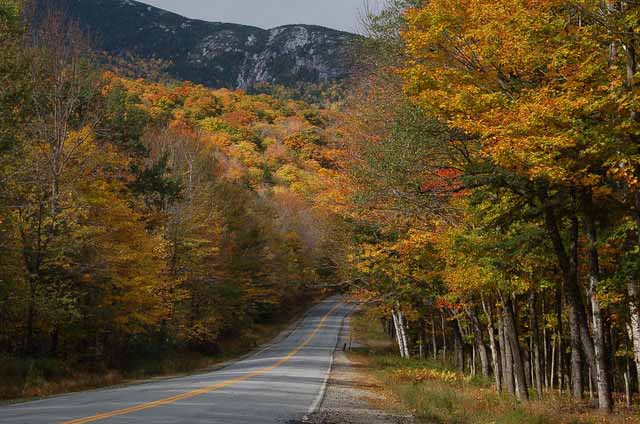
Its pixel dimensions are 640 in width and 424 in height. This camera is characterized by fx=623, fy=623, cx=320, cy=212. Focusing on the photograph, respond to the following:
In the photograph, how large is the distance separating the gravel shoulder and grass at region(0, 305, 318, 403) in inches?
331

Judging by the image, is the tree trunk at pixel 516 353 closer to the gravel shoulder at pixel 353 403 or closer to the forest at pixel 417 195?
the forest at pixel 417 195

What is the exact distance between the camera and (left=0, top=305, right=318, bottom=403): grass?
19.6 m

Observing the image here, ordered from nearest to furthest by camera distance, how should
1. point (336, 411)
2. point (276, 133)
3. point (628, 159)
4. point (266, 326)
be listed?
point (628, 159), point (336, 411), point (266, 326), point (276, 133)

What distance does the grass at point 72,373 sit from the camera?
773 inches

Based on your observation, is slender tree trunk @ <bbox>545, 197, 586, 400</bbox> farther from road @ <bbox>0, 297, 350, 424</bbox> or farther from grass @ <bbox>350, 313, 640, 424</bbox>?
road @ <bbox>0, 297, 350, 424</bbox>

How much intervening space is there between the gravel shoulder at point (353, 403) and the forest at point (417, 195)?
3978mm

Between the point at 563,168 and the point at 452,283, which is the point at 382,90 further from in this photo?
the point at 563,168

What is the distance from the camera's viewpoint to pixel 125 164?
29016 mm

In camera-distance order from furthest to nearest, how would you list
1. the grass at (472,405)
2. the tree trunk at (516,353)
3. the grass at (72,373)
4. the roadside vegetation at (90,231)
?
the roadside vegetation at (90,231) < the grass at (72,373) < the tree trunk at (516,353) < the grass at (472,405)

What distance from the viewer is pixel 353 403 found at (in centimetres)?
1778

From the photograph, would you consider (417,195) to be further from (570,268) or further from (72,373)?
(72,373)

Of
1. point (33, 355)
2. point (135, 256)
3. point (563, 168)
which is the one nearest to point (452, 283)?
point (563, 168)

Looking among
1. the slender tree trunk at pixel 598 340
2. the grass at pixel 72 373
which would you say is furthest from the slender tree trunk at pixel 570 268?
the grass at pixel 72 373

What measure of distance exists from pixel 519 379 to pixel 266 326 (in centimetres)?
5122
